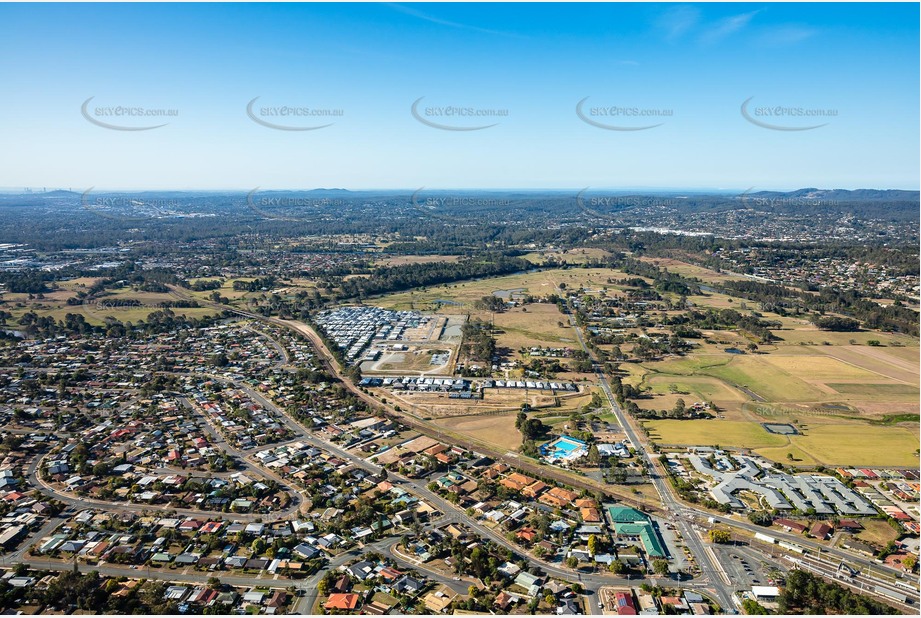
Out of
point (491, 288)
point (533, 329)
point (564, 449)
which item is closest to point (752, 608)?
point (564, 449)

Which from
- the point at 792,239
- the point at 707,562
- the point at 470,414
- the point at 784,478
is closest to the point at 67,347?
the point at 470,414

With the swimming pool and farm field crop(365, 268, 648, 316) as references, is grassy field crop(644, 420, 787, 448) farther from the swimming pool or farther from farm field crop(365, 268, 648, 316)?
farm field crop(365, 268, 648, 316)

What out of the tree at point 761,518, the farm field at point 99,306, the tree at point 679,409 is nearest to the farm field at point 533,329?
the tree at point 679,409

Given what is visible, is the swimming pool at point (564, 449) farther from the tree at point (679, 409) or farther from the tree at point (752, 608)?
the tree at point (752, 608)

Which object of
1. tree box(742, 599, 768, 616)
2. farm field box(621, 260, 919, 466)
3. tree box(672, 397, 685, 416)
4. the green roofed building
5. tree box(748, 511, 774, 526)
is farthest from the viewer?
tree box(672, 397, 685, 416)

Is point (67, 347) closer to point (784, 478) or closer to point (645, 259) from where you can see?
point (784, 478)

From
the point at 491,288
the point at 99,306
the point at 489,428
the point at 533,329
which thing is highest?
the point at 99,306

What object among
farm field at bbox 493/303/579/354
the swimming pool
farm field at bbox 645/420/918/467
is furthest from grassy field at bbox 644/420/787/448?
farm field at bbox 493/303/579/354

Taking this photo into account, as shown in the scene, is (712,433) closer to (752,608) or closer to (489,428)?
(489,428)
